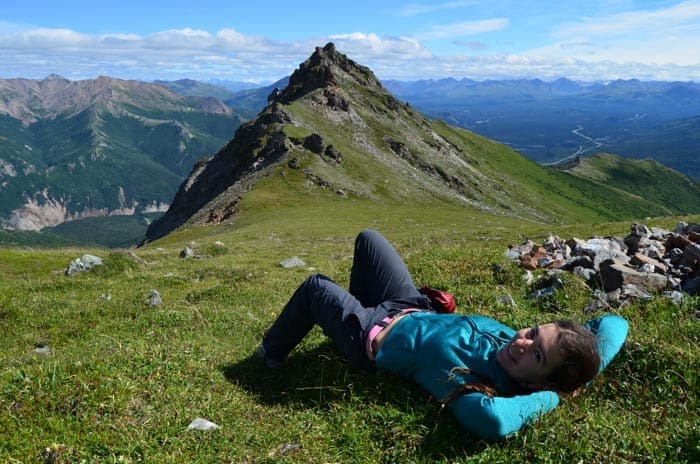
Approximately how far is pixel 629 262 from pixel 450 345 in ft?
25.6

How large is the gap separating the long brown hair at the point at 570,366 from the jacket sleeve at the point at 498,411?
0.56 feet

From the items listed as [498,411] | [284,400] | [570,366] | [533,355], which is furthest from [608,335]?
[284,400]

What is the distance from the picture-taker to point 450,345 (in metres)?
6.07

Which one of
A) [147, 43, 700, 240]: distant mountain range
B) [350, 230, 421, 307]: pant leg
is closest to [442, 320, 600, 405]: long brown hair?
[350, 230, 421, 307]: pant leg

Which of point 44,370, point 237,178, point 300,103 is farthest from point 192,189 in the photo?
point 44,370

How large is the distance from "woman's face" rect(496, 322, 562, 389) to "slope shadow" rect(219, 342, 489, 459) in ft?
3.22

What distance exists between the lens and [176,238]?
5512 centimetres

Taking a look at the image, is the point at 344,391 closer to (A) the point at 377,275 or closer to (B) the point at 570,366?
(A) the point at 377,275

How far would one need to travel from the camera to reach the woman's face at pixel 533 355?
17.9ft

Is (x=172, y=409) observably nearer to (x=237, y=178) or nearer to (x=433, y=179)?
(x=237, y=178)

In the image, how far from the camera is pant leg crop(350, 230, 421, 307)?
7.55 meters

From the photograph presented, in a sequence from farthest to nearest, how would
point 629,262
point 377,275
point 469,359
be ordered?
point 629,262, point 377,275, point 469,359

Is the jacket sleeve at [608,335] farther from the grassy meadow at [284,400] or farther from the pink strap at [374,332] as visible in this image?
the pink strap at [374,332]

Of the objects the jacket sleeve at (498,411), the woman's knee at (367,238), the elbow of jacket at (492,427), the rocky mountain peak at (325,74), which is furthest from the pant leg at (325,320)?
the rocky mountain peak at (325,74)
